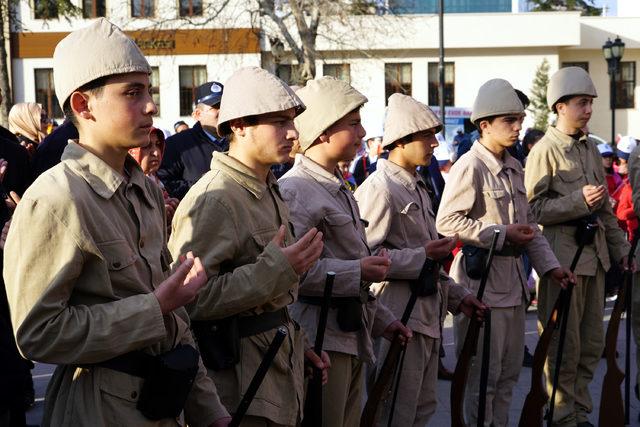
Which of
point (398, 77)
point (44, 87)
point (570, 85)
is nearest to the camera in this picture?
point (570, 85)

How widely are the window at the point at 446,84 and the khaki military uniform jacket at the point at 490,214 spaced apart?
4226 cm

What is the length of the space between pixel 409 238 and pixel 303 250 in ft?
6.74

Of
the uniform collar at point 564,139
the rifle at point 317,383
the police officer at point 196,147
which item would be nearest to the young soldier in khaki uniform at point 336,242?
the rifle at point 317,383

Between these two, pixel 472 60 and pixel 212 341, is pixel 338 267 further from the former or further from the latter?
pixel 472 60

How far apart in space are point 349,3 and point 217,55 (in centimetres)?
1190

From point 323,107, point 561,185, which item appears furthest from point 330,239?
point 561,185

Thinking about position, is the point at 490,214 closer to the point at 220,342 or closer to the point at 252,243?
the point at 252,243

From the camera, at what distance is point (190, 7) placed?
131 ft

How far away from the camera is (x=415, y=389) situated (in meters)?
5.52

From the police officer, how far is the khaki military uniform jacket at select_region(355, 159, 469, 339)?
190cm

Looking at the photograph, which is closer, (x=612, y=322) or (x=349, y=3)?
(x=612, y=322)

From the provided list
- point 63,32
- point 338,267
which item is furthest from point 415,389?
point 63,32

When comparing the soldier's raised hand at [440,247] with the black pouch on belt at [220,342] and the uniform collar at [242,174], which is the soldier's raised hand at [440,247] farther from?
the black pouch on belt at [220,342]

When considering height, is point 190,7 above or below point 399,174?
above
